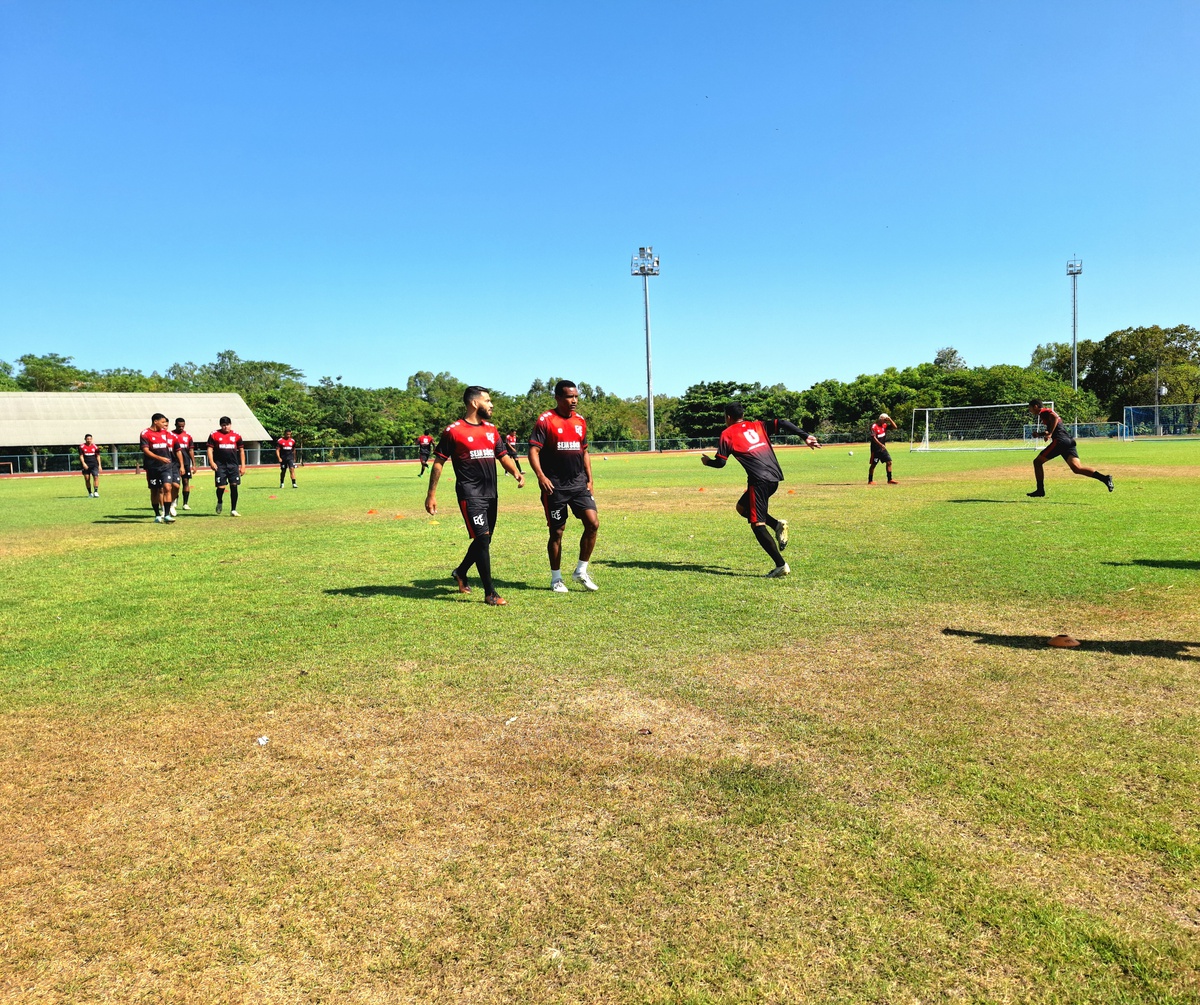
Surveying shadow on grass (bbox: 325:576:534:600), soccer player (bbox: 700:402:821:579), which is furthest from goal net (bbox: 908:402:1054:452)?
shadow on grass (bbox: 325:576:534:600)

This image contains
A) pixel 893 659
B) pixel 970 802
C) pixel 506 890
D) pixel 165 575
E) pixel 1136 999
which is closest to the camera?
pixel 1136 999

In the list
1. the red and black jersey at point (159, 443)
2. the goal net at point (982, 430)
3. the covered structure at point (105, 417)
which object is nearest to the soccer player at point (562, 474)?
the red and black jersey at point (159, 443)

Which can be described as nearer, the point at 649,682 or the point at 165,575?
the point at 649,682

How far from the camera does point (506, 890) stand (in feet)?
9.49

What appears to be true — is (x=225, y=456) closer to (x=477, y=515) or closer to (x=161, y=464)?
(x=161, y=464)

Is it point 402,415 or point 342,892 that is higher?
point 402,415

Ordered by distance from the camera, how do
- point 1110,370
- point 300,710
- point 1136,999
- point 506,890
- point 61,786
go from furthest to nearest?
point 1110,370
point 300,710
point 61,786
point 506,890
point 1136,999

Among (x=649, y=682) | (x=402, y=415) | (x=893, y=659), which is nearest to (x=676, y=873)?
(x=649, y=682)

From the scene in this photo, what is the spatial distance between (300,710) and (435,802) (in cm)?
164

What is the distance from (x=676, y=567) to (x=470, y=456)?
297 centimetres

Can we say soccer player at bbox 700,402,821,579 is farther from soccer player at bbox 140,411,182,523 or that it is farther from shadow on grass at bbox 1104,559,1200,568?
soccer player at bbox 140,411,182,523

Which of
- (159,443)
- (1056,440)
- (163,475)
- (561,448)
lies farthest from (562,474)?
(1056,440)

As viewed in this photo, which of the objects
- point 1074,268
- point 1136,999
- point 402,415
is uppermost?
point 1074,268

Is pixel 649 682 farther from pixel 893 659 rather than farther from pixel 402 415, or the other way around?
pixel 402 415
